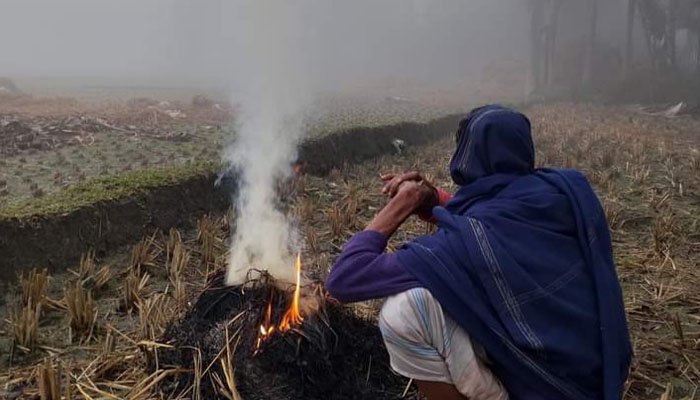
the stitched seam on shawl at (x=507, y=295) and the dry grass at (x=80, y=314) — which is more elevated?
the stitched seam on shawl at (x=507, y=295)

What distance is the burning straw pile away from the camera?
2.84 meters

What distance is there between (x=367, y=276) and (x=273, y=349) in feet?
3.10

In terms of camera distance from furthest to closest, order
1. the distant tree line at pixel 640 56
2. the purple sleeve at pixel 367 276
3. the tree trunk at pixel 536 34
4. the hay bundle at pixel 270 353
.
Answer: the tree trunk at pixel 536 34, the distant tree line at pixel 640 56, the hay bundle at pixel 270 353, the purple sleeve at pixel 367 276

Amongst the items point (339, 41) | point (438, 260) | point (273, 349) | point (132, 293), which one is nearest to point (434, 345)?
point (438, 260)

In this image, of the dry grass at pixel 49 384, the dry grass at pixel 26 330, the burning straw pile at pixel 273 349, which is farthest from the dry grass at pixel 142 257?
the dry grass at pixel 49 384

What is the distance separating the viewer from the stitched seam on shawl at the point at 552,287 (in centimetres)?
208

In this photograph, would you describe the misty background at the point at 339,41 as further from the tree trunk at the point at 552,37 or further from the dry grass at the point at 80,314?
the dry grass at the point at 80,314

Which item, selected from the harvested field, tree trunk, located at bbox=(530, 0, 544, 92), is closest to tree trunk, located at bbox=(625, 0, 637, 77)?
tree trunk, located at bbox=(530, 0, 544, 92)

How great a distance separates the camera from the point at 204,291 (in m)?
3.29

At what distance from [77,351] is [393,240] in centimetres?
289

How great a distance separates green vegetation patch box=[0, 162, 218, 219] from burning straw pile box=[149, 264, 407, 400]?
2.12 metres

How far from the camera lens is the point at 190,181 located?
6.15 metres

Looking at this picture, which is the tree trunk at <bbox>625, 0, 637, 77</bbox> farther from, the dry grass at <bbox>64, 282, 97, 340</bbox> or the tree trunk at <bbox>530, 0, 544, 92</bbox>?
the dry grass at <bbox>64, 282, 97, 340</bbox>

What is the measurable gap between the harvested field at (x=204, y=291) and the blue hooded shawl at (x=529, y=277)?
104cm
